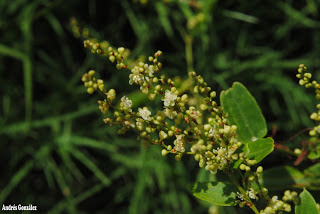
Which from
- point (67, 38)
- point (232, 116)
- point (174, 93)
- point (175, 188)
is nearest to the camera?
point (174, 93)

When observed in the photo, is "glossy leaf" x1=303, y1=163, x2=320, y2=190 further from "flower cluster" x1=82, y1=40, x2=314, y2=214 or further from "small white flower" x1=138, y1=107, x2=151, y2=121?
"small white flower" x1=138, y1=107, x2=151, y2=121

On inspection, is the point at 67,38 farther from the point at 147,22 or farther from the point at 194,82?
the point at 194,82

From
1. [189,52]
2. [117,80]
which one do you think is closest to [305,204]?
[189,52]

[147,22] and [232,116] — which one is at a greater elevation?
[147,22]

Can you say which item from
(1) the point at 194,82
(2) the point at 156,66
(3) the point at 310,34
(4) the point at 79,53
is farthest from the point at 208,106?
(3) the point at 310,34

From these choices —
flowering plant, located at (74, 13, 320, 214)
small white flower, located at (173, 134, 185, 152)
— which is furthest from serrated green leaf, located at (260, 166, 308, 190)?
small white flower, located at (173, 134, 185, 152)

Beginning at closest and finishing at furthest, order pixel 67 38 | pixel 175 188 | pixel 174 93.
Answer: pixel 174 93 < pixel 175 188 < pixel 67 38
